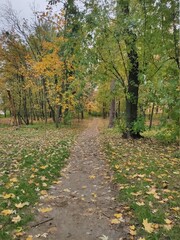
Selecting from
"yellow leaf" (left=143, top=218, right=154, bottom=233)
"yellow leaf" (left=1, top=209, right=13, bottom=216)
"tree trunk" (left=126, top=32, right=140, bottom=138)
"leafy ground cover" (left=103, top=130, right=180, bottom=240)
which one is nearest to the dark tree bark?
"tree trunk" (left=126, top=32, right=140, bottom=138)

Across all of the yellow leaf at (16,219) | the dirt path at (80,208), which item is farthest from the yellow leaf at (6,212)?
the dirt path at (80,208)

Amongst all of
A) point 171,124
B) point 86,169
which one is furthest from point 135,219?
point 171,124

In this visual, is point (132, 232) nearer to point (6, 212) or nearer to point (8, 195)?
point (6, 212)

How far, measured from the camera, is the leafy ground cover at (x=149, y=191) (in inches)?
134

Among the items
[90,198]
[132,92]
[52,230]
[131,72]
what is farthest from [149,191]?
[131,72]

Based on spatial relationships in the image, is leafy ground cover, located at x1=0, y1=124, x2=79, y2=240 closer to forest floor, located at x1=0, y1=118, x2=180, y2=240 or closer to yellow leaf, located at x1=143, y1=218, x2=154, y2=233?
forest floor, located at x1=0, y1=118, x2=180, y2=240

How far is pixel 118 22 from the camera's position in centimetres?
988

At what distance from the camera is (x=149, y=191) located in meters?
4.67

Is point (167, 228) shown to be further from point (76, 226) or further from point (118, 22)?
point (118, 22)

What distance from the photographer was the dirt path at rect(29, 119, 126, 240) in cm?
343

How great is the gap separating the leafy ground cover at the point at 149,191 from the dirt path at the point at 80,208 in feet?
0.76

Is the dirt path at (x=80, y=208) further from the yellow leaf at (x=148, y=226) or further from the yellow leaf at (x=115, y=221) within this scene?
the yellow leaf at (x=148, y=226)

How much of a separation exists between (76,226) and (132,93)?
8.52 metres

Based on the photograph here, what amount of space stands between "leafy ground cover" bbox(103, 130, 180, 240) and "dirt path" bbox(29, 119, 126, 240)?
23 centimetres
